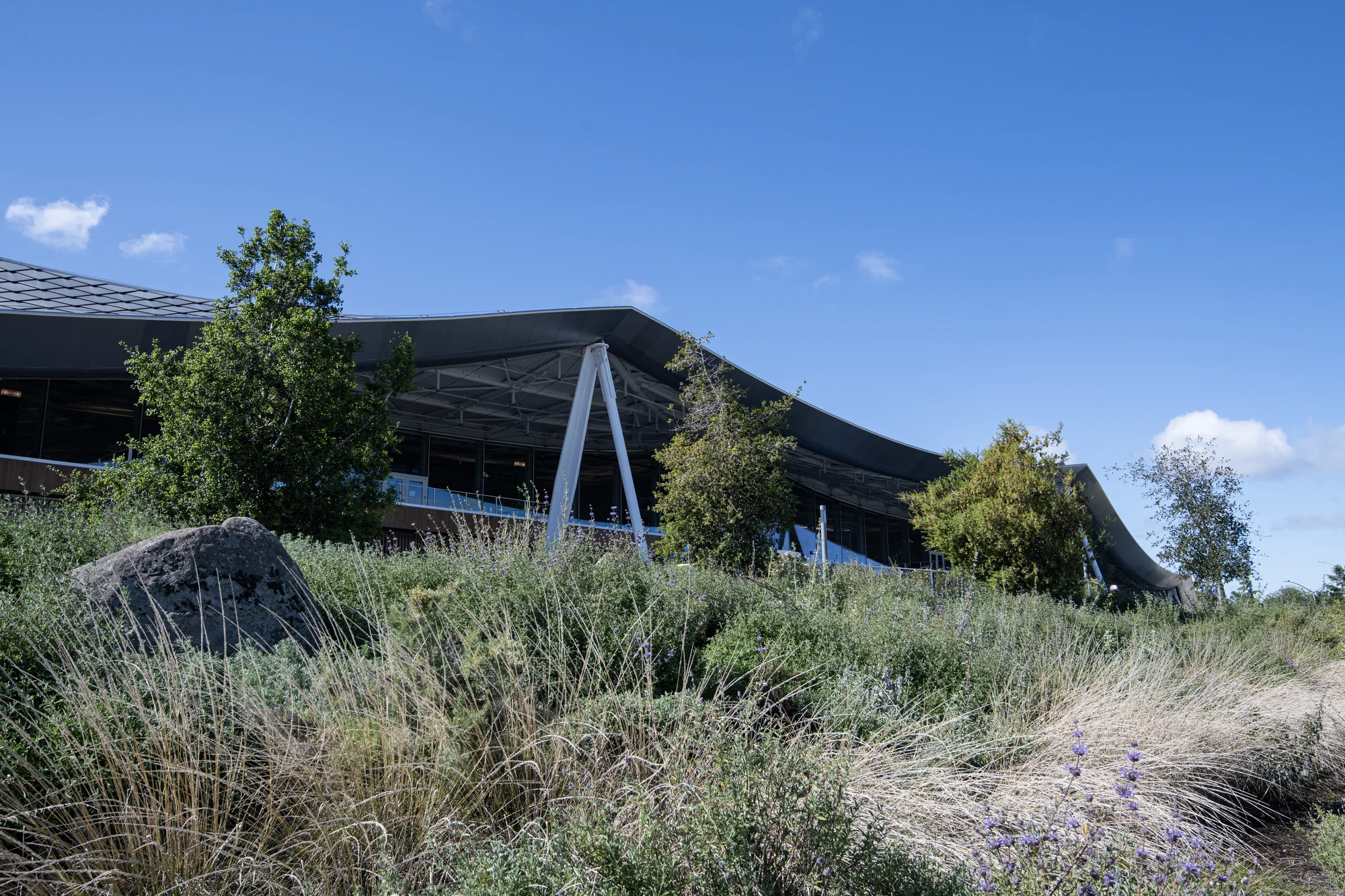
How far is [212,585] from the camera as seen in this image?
5504 millimetres

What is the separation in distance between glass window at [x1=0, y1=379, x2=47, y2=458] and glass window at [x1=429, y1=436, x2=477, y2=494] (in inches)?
484

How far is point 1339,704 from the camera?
29.9 ft

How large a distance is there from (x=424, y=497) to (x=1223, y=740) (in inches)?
834

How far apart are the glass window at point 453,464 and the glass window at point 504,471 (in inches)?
22.4

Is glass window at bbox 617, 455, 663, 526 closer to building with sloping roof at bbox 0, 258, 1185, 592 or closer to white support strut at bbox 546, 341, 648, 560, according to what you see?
building with sloping roof at bbox 0, 258, 1185, 592

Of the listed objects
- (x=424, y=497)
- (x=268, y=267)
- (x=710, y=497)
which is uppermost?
(x=268, y=267)

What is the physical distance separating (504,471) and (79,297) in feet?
53.1

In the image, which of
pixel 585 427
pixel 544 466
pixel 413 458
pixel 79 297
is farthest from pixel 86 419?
pixel 544 466

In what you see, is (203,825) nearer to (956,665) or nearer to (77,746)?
(77,746)

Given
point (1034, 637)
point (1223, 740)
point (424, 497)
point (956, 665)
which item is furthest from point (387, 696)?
point (424, 497)

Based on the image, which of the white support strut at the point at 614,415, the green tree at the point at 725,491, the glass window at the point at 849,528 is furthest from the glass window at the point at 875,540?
the green tree at the point at 725,491

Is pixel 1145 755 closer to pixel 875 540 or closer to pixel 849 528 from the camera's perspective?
pixel 849 528

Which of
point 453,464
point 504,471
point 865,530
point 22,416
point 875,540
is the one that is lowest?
point 875,540

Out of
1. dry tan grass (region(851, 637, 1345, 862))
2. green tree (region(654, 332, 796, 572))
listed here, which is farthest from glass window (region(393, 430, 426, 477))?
dry tan grass (region(851, 637, 1345, 862))
